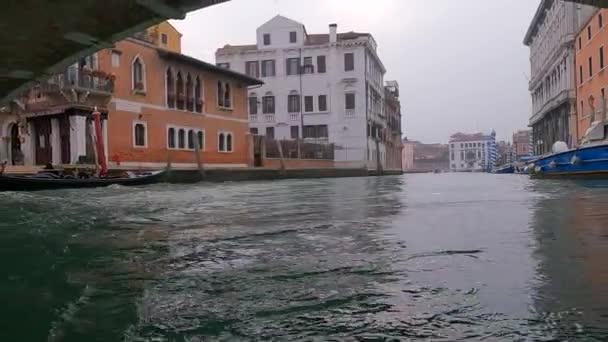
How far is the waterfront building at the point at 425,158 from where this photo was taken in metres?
102

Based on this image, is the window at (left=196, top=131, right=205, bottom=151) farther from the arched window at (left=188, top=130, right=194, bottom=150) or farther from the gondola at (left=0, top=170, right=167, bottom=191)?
the gondola at (left=0, top=170, right=167, bottom=191)

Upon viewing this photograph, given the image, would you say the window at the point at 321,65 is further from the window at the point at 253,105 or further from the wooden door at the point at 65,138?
the wooden door at the point at 65,138

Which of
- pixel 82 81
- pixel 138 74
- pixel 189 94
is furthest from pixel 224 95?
pixel 82 81

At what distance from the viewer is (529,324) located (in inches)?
104

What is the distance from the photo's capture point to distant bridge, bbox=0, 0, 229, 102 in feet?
22.1

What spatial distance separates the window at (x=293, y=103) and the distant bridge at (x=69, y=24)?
34.6m

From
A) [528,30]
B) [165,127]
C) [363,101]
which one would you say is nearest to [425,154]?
[528,30]

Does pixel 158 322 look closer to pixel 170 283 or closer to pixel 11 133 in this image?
pixel 170 283

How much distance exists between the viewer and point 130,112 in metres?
23.4

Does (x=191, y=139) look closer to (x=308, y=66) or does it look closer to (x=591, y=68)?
(x=308, y=66)

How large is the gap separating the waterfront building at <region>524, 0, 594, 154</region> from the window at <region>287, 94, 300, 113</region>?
18.1 meters

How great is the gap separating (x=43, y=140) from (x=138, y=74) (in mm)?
4557

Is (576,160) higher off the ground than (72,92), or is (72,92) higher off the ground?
(72,92)

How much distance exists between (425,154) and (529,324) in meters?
123
